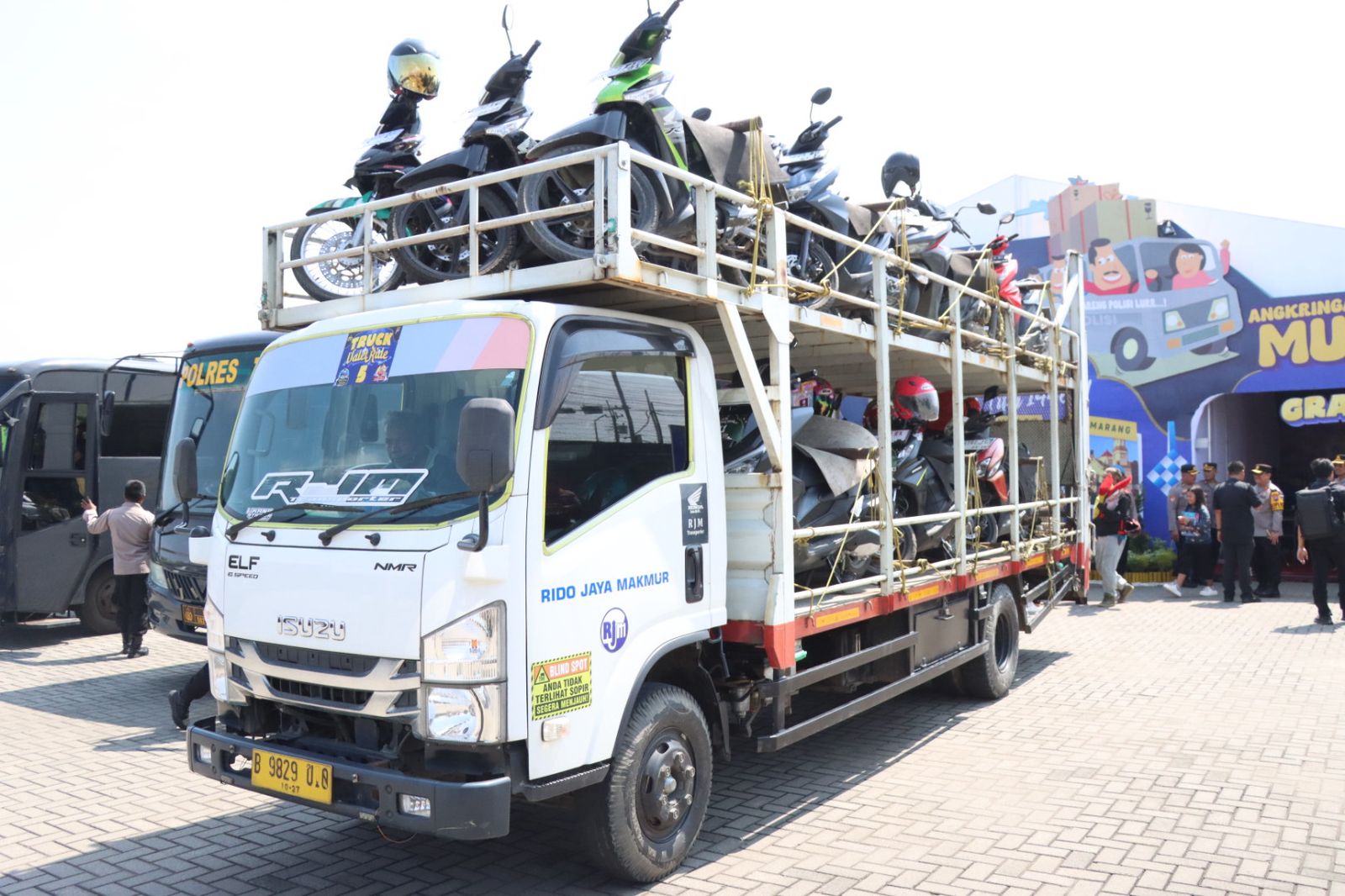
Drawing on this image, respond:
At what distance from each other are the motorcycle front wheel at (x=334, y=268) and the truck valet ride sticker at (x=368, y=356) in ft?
2.55

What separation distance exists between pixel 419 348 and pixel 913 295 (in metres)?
3.90

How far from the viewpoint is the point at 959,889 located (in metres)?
4.35

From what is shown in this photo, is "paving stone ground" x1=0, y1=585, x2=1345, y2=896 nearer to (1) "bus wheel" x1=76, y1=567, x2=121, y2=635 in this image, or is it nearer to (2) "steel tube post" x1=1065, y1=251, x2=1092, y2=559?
(2) "steel tube post" x1=1065, y1=251, x2=1092, y2=559

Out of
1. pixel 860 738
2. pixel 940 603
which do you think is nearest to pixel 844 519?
pixel 940 603

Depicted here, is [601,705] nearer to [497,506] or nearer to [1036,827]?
[497,506]

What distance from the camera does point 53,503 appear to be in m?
10.9

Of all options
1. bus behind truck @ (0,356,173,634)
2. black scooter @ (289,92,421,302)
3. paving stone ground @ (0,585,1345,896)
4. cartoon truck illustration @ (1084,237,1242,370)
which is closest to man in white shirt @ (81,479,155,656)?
bus behind truck @ (0,356,173,634)

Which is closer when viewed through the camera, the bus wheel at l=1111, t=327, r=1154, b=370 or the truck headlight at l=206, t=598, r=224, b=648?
the truck headlight at l=206, t=598, r=224, b=648

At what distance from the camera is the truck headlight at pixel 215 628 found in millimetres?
4430

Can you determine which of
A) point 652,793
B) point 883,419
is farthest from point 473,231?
point 883,419

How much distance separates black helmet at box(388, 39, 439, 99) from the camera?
Answer: 665 cm

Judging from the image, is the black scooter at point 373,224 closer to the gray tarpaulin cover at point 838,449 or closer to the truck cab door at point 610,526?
the truck cab door at point 610,526

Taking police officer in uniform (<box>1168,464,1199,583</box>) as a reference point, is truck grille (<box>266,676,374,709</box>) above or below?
below

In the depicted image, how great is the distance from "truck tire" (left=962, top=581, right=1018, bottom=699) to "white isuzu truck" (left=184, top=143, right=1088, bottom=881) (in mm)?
2396
